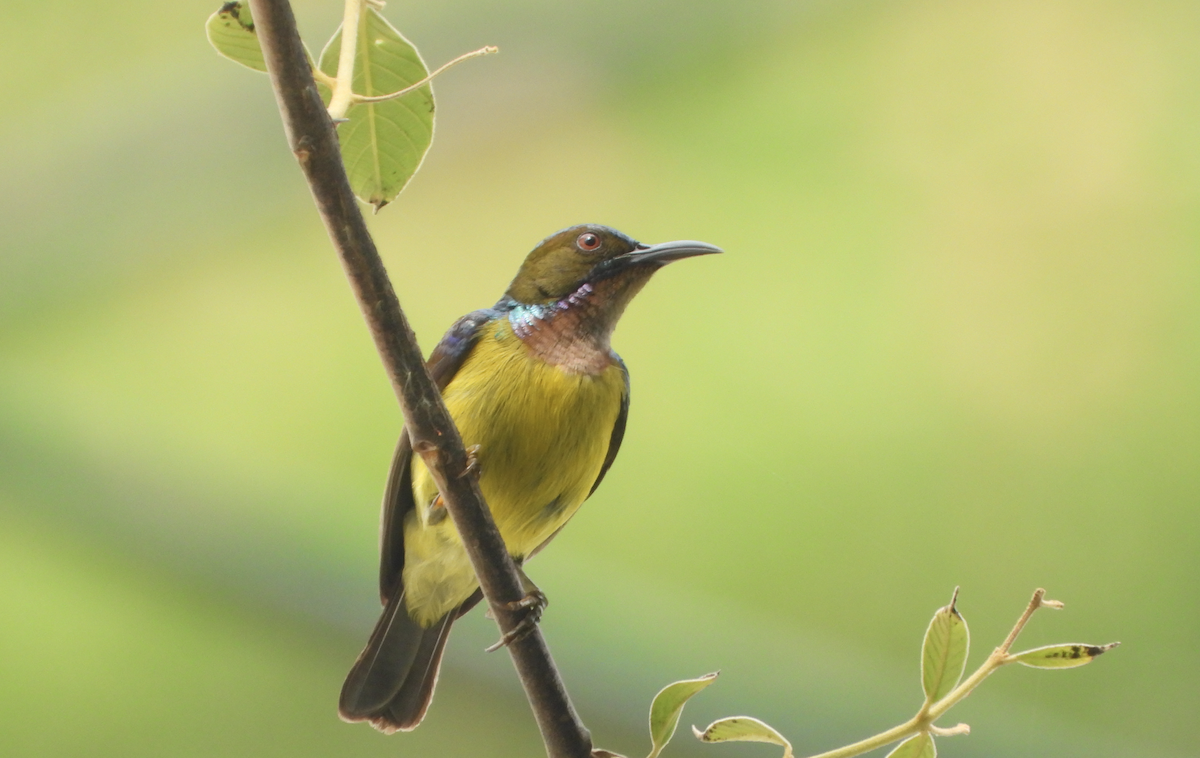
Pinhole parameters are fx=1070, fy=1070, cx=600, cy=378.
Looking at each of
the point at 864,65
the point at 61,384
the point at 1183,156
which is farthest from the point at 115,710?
the point at 1183,156

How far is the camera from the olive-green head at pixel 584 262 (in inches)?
61.4

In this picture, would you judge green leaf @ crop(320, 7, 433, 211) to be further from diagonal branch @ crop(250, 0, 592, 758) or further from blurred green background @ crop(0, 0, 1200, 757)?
blurred green background @ crop(0, 0, 1200, 757)

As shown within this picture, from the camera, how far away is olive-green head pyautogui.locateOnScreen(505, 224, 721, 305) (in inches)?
61.4

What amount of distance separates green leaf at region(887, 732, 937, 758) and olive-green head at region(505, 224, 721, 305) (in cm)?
73

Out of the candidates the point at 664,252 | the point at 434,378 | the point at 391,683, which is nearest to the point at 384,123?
the point at 664,252

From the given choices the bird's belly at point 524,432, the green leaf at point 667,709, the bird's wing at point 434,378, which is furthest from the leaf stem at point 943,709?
the bird's wing at point 434,378

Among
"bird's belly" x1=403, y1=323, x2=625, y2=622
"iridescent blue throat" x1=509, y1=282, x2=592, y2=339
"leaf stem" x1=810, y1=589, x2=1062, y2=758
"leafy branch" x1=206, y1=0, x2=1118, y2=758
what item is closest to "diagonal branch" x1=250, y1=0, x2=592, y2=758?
"leafy branch" x1=206, y1=0, x2=1118, y2=758

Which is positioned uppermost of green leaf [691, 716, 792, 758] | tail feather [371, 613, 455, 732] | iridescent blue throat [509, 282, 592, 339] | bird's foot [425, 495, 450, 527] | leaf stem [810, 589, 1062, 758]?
iridescent blue throat [509, 282, 592, 339]

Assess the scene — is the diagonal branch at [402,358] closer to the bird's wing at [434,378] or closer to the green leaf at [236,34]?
the green leaf at [236,34]

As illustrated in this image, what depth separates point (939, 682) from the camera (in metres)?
0.98

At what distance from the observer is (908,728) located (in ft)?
2.96

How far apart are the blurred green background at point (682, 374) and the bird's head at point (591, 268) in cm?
104

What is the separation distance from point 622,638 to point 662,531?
0.31 metres

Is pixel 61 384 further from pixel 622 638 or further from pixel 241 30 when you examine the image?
pixel 241 30
